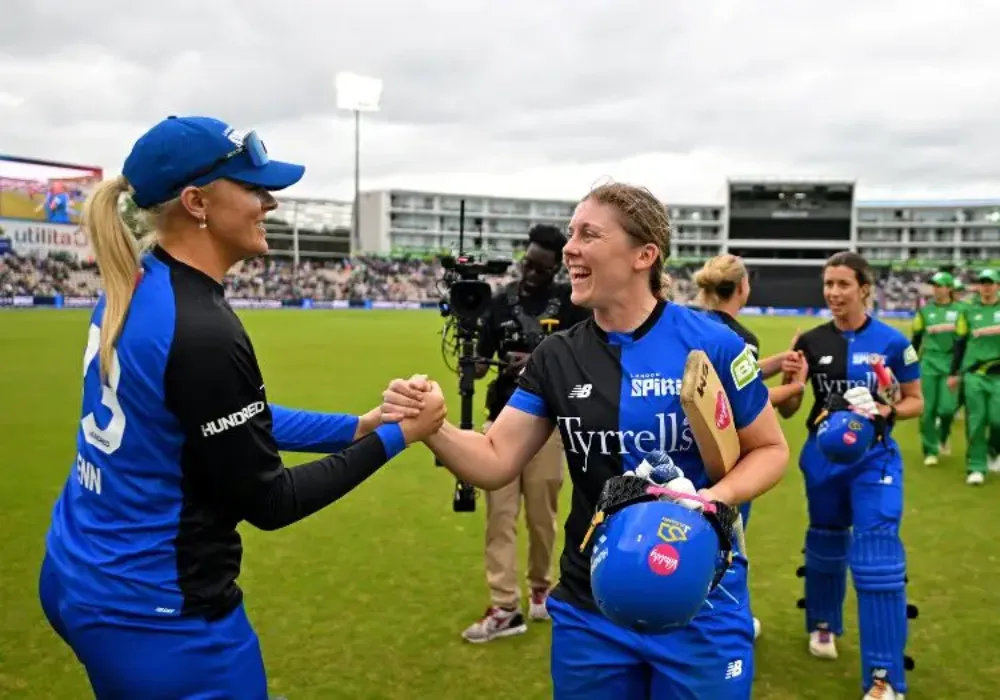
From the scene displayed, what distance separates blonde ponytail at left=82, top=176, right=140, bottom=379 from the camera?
90.0 inches

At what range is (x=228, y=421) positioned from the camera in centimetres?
224

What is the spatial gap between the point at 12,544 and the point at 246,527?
1944mm

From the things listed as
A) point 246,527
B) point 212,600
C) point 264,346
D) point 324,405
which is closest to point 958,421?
point 324,405

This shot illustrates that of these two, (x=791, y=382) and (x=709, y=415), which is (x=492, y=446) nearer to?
(x=709, y=415)

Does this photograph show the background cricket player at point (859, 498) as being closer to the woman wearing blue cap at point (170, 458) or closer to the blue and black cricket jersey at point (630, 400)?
the blue and black cricket jersey at point (630, 400)

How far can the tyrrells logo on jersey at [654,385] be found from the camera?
2775 mm

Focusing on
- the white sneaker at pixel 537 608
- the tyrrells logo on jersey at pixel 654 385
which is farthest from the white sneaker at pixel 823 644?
the tyrrells logo on jersey at pixel 654 385

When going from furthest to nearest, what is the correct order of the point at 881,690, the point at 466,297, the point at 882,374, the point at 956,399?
the point at 956,399, the point at 466,297, the point at 882,374, the point at 881,690

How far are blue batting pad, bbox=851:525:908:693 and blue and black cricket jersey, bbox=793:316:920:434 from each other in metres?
0.88

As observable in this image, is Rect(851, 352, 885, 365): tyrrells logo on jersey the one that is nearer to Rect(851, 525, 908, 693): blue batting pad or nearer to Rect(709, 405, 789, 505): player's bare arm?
Rect(851, 525, 908, 693): blue batting pad

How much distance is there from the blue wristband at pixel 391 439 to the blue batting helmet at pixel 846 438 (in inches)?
114

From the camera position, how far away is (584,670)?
2.72m

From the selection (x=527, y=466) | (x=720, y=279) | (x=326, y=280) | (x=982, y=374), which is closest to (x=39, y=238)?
(x=326, y=280)

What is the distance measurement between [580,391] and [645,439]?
283 mm
